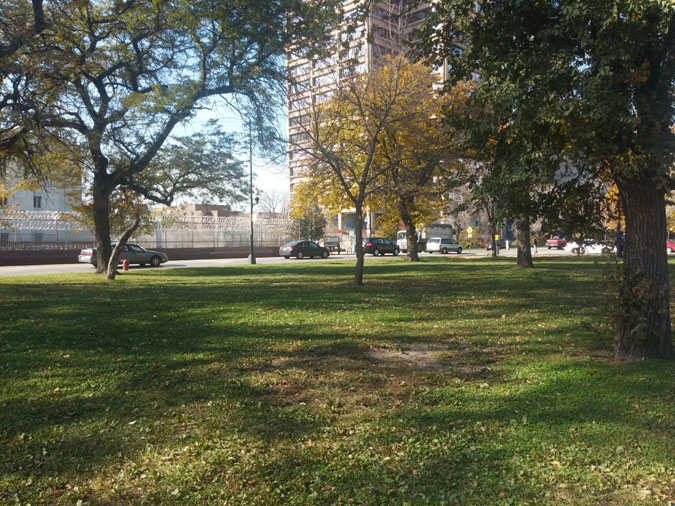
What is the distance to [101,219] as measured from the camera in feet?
72.9

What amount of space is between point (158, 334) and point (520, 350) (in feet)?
18.9

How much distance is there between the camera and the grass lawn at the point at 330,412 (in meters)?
3.53

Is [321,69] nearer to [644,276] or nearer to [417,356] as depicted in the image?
[417,356]

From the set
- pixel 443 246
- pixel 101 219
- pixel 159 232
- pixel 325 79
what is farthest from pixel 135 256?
pixel 443 246

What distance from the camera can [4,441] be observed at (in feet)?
14.0

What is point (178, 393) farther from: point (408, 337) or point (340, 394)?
point (408, 337)

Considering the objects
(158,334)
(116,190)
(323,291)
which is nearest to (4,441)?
(158,334)

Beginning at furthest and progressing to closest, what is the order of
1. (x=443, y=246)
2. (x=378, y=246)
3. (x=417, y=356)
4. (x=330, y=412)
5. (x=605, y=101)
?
(x=443, y=246)
(x=378, y=246)
(x=417, y=356)
(x=605, y=101)
(x=330, y=412)

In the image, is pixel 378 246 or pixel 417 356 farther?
pixel 378 246

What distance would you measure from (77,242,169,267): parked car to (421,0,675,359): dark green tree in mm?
27765

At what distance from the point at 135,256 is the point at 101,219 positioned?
9.25 meters

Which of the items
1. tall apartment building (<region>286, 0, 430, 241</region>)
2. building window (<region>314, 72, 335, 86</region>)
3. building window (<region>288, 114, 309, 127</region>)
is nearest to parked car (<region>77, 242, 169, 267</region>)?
tall apartment building (<region>286, 0, 430, 241</region>)

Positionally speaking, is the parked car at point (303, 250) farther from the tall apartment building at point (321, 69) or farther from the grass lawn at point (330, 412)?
the grass lawn at point (330, 412)

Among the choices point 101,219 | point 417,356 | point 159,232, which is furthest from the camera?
point 159,232
